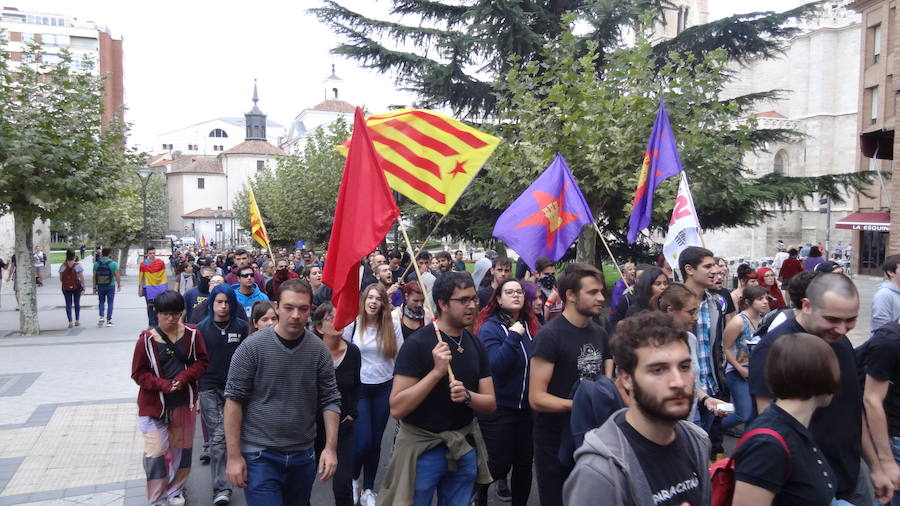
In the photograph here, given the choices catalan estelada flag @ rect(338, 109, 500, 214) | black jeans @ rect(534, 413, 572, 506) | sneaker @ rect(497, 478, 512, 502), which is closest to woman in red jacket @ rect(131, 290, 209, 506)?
catalan estelada flag @ rect(338, 109, 500, 214)

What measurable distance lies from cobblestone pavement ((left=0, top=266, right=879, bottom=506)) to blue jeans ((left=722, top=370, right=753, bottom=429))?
210 centimetres

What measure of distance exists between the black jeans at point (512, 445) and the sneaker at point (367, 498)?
39.5 inches

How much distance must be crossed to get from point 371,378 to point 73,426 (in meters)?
4.43

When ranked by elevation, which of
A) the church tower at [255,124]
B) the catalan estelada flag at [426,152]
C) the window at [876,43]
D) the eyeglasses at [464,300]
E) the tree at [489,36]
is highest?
the church tower at [255,124]

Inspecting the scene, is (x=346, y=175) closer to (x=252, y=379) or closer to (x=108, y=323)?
(x=252, y=379)

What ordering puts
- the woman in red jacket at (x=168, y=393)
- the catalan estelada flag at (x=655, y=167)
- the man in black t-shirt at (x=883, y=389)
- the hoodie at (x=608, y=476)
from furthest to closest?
1. the catalan estelada flag at (x=655, y=167)
2. the woman in red jacket at (x=168, y=393)
3. the man in black t-shirt at (x=883, y=389)
4. the hoodie at (x=608, y=476)

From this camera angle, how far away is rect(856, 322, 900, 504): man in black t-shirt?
12.9 ft

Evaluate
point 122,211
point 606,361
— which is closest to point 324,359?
point 606,361

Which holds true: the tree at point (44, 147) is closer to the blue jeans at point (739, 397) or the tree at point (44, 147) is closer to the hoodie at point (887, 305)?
the blue jeans at point (739, 397)

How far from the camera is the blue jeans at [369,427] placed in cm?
589

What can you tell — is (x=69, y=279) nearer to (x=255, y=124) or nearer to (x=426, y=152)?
(x=426, y=152)

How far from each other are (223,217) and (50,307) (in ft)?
263

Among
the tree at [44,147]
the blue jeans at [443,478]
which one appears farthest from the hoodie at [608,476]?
the tree at [44,147]

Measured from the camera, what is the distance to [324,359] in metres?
4.46
